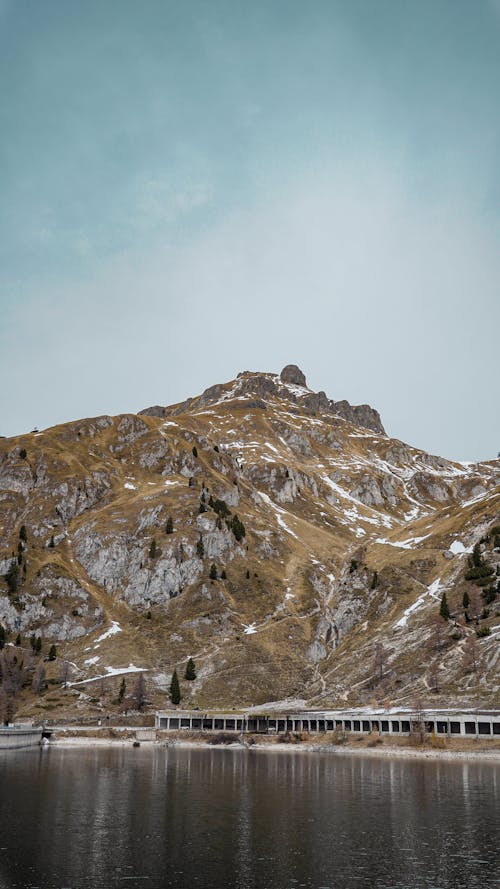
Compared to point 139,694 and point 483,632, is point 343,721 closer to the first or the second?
point 483,632

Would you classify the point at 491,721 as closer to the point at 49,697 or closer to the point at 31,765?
the point at 31,765

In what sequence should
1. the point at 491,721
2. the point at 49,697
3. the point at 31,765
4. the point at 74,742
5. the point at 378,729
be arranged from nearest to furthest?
the point at 31,765 → the point at 491,721 → the point at 378,729 → the point at 74,742 → the point at 49,697

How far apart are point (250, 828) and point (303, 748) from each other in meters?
102

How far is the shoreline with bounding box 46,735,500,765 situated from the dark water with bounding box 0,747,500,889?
2076cm

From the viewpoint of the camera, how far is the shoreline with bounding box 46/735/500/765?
12962 centimetres

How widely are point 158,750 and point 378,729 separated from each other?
5065 centimetres

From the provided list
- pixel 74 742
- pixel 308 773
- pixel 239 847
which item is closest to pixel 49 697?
pixel 74 742

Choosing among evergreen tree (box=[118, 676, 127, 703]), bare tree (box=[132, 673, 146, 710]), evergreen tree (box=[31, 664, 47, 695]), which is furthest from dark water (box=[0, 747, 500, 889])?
evergreen tree (box=[31, 664, 47, 695])

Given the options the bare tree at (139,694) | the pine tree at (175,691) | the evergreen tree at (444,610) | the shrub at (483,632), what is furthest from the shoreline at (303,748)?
the evergreen tree at (444,610)

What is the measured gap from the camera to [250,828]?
205 ft

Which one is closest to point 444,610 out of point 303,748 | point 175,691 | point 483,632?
point 483,632

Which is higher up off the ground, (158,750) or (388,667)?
(388,667)

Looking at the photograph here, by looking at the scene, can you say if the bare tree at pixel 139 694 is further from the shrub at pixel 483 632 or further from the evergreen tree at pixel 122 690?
the shrub at pixel 483 632

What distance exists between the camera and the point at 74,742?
167000 millimetres
